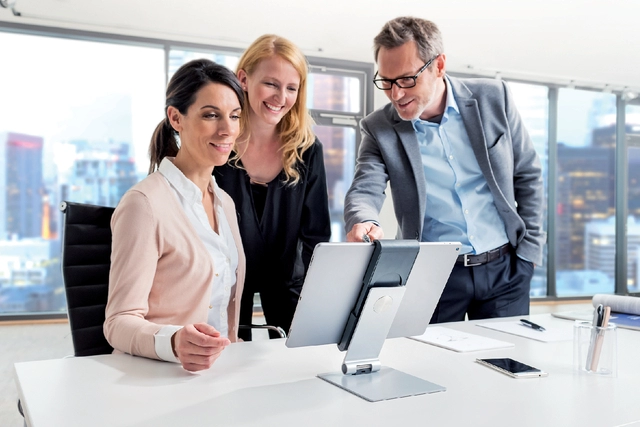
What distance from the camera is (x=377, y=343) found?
1198 millimetres

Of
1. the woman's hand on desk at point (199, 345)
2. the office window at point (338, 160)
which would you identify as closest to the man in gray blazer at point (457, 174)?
the woman's hand on desk at point (199, 345)

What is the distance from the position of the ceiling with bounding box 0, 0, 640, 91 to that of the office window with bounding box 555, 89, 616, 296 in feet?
4.12

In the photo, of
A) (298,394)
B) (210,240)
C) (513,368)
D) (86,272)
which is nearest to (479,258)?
(513,368)

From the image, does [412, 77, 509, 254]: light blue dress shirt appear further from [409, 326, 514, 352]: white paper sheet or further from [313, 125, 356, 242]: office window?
[313, 125, 356, 242]: office window

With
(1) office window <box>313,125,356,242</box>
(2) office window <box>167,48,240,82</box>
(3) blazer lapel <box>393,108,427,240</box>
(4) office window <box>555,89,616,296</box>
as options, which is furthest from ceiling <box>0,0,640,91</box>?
(3) blazer lapel <box>393,108,427,240</box>

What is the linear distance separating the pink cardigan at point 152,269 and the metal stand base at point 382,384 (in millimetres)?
430

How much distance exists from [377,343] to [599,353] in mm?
468

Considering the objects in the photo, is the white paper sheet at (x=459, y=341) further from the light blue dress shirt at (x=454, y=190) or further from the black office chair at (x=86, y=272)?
the black office chair at (x=86, y=272)

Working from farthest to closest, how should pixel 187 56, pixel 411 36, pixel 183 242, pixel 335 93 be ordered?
pixel 335 93 → pixel 187 56 → pixel 411 36 → pixel 183 242

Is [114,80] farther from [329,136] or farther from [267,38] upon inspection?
[267,38]

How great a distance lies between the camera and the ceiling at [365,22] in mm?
5027

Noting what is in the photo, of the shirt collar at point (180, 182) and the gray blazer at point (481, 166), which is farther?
the gray blazer at point (481, 166)

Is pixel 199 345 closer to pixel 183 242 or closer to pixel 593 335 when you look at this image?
pixel 183 242

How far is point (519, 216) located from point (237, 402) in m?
1.42
